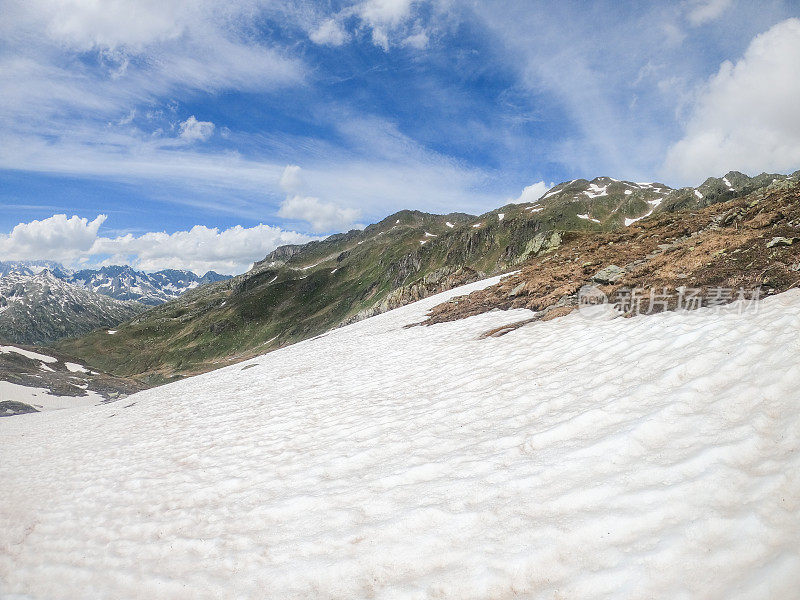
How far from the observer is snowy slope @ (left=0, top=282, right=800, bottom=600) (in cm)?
337

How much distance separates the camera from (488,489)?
15.6 feet

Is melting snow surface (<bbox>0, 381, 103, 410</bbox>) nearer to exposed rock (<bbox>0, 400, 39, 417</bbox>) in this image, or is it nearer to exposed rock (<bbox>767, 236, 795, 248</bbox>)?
exposed rock (<bbox>0, 400, 39, 417</bbox>)

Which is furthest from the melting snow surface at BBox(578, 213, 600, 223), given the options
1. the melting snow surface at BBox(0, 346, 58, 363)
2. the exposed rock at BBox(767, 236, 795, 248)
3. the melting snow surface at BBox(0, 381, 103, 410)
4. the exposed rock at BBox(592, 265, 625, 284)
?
the melting snow surface at BBox(0, 346, 58, 363)

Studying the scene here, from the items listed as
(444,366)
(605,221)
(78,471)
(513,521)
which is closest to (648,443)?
(513,521)

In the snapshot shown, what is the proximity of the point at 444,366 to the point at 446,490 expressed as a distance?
625 cm

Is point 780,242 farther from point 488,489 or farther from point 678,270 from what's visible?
point 488,489

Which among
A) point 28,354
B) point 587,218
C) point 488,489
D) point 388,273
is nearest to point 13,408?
point 488,489

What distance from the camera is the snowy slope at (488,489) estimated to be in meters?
3.37

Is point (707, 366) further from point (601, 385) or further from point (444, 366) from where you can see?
point (444, 366)

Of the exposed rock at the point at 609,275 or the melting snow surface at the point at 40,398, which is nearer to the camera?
the exposed rock at the point at 609,275

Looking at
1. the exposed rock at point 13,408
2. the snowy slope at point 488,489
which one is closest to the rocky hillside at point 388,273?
the exposed rock at point 13,408

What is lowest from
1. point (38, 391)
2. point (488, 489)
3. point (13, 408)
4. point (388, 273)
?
point (38, 391)

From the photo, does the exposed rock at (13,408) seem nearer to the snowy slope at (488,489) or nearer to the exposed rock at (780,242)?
the snowy slope at (488,489)

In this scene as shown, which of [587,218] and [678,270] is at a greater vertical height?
[587,218]
